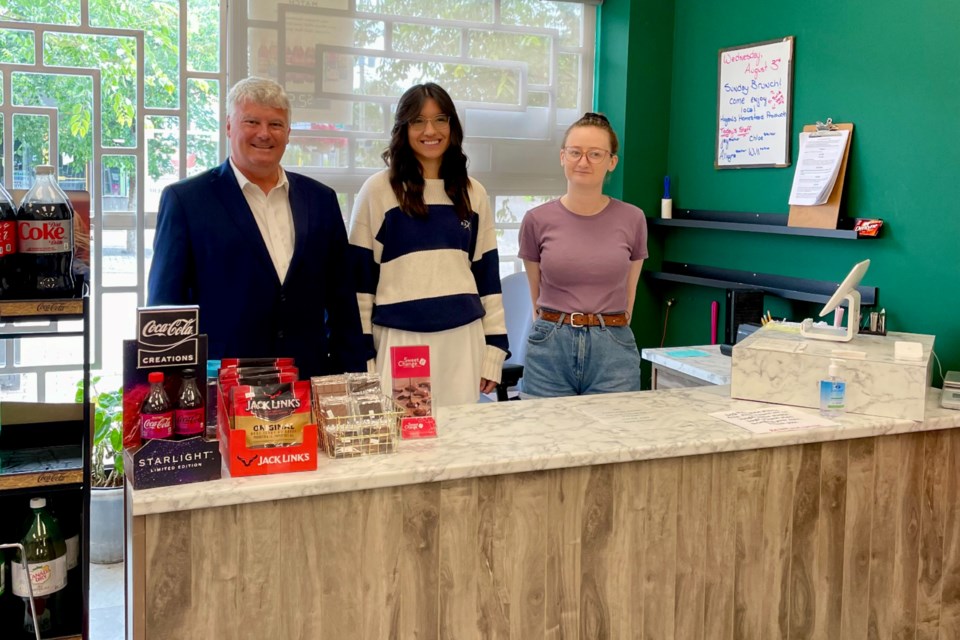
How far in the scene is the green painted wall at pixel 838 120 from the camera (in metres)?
2.92

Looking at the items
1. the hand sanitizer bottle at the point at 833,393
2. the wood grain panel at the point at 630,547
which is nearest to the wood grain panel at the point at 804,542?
the hand sanitizer bottle at the point at 833,393

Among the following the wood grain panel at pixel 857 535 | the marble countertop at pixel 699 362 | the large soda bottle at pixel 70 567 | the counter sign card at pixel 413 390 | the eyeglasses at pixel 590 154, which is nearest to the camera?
the large soda bottle at pixel 70 567

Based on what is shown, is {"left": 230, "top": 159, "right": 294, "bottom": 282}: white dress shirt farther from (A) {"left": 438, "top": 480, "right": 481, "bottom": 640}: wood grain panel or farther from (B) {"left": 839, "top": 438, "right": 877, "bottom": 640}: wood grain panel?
(B) {"left": 839, "top": 438, "right": 877, "bottom": 640}: wood grain panel

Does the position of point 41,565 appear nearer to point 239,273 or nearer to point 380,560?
point 380,560

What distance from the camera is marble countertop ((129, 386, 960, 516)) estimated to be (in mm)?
1602

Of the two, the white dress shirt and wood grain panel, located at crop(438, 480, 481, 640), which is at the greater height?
the white dress shirt

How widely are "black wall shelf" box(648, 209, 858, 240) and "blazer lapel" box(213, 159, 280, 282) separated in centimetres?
204

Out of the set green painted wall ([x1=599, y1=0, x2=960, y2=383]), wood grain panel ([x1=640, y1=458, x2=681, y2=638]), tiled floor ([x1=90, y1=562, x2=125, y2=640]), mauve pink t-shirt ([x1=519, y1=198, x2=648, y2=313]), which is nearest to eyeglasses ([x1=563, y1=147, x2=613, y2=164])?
mauve pink t-shirt ([x1=519, y1=198, x2=648, y2=313])

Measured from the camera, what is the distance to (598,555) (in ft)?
6.20

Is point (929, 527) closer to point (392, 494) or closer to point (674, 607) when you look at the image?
point (674, 607)

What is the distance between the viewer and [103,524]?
327 centimetres

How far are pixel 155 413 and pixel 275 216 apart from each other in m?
0.91

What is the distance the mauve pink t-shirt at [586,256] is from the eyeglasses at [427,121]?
0.49 meters

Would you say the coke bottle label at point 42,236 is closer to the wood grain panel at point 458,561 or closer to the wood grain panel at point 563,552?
the wood grain panel at point 458,561
